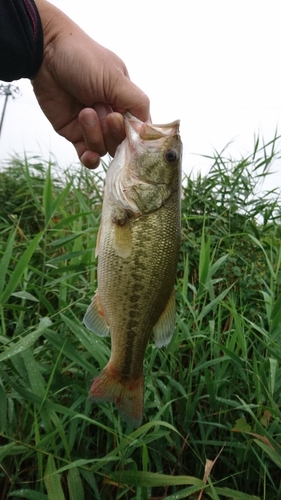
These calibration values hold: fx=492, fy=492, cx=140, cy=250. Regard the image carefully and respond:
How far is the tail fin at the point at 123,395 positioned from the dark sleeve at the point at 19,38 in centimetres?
143

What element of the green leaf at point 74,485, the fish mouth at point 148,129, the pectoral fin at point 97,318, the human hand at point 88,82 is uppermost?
the human hand at point 88,82

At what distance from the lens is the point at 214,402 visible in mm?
2369

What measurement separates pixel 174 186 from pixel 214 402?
3.52 ft

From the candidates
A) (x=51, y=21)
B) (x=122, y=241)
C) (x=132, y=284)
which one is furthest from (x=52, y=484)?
(x=51, y=21)

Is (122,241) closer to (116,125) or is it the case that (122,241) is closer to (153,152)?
(153,152)

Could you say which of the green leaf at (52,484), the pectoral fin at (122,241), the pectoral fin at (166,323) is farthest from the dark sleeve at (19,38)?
the green leaf at (52,484)

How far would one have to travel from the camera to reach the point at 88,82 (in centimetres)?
224

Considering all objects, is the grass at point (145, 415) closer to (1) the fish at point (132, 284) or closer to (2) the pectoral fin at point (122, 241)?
(1) the fish at point (132, 284)

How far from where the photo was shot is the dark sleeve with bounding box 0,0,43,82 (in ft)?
6.87

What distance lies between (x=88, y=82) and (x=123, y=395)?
4.53 ft

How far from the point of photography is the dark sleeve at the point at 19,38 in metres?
2.09

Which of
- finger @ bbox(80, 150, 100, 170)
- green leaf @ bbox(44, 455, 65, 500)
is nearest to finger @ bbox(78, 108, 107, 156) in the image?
finger @ bbox(80, 150, 100, 170)

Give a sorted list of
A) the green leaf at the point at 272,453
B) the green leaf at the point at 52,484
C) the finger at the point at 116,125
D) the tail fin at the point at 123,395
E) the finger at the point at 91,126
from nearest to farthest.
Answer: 1. the green leaf at the point at 52,484
2. the tail fin at the point at 123,395
3. the green leaf at the point at 272,453
4. the finger at the point at 116,125
5. the finger at the point at 91,126

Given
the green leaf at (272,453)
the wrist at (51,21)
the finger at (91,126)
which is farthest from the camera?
the wrist at (51,21)
